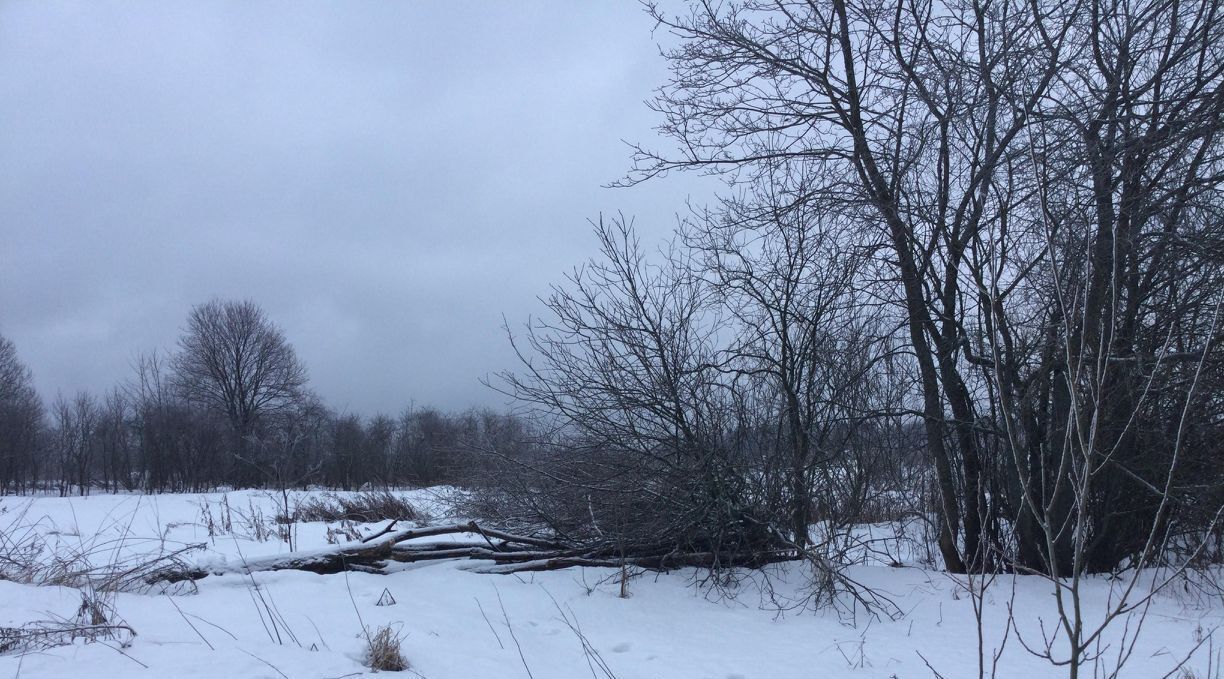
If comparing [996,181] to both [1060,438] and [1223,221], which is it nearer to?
[1223,221]

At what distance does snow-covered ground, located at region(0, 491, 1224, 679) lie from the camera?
4645 millimetres

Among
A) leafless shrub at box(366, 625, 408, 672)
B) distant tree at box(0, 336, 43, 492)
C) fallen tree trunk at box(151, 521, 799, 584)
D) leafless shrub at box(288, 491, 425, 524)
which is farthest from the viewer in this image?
distant tree at box(0, 336, 43, 492)

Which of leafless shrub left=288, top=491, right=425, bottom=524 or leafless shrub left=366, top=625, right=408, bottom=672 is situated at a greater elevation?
leafless shrub left=288, top=491, right=425, bottom=524

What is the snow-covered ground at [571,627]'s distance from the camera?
15.2 feet

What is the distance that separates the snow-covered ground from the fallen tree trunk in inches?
6.8

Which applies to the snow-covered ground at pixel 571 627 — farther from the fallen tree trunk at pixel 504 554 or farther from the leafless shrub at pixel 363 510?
the leafless shrub at pixel 363 510

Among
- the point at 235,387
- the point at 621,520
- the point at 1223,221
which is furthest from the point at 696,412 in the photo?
the point at 235,387

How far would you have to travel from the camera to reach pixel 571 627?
5.02 m

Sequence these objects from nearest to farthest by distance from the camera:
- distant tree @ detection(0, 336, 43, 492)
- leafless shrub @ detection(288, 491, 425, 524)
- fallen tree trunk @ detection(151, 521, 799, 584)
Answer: fallen tree trunk @ detection(151, 521, 799, 584), leafless shrub @ detection(288, 491, 425, 524), distant tree @ detection(0, 336, 43, 492)

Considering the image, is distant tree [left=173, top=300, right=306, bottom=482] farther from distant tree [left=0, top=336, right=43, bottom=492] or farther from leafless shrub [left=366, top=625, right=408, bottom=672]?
leafless shrub [left=366, top=625, right=408, bottom=672]

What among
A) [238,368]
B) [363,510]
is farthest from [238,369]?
[363,510]

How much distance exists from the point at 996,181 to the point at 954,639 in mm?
4108

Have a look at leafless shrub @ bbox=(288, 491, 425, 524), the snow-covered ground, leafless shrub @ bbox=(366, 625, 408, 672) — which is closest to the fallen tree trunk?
the snow-covered ground

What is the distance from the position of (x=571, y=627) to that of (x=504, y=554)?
3.33 metres
